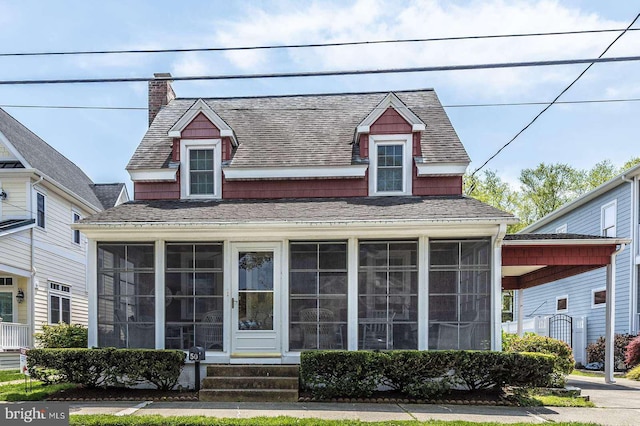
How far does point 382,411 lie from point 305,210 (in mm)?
4209

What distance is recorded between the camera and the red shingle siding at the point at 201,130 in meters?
12.2

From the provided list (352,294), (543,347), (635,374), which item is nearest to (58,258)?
(352,294)

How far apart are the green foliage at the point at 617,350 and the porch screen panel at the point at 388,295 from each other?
9365mm

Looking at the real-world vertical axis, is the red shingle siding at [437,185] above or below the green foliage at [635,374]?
above

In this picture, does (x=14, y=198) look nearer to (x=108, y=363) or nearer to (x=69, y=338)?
(x=69, y=338)

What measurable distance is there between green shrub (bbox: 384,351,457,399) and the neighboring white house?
448 inches

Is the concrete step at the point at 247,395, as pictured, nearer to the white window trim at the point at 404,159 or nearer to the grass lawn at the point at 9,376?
the white window trim at the point at 404,159

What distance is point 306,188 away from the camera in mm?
12039

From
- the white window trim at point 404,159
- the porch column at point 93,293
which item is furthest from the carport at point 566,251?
the porch column at point 93,293

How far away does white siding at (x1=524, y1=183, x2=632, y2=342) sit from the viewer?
682 inches

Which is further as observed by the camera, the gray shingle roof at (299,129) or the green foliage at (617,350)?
the green foliage at (617,350)

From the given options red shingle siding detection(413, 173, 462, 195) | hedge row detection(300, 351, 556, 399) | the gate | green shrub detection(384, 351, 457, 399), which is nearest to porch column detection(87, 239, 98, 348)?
hedge row detection(300, 351, 556, 399)

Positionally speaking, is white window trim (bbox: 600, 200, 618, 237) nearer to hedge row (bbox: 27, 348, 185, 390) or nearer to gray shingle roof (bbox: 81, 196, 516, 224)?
gray shingle roof (bbox: 81, 196, 516, 224)

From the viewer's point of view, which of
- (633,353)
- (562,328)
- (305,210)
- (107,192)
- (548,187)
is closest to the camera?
(305,210)
